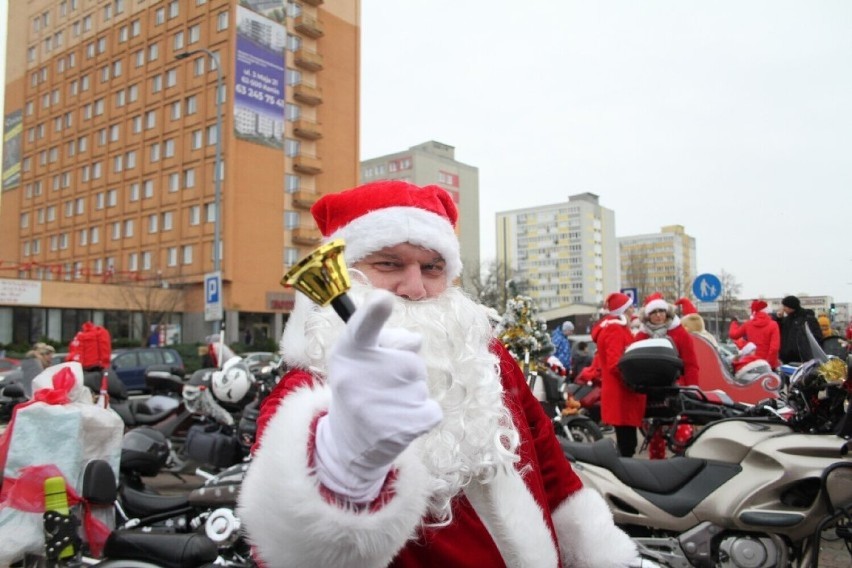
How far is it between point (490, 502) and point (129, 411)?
7.70 meters

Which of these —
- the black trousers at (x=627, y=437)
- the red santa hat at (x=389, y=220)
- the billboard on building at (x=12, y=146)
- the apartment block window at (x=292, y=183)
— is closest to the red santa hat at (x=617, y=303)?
the black trousers at (x=627, y=437)

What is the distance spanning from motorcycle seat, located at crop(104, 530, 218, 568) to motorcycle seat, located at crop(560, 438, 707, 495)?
203 centimetres

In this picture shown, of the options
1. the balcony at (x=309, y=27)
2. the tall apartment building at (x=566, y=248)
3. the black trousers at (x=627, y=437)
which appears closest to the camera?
the black trousers at (x=627, y=437)

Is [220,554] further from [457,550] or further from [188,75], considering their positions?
[188,75]


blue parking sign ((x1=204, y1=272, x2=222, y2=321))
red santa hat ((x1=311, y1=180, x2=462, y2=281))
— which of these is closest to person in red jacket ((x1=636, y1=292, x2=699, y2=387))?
red santa hat ((x1=311, y1=180, x2=462, y2=281))

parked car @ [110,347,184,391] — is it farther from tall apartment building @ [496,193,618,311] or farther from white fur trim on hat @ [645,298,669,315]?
tall apartment building @ [496,193,618,311]

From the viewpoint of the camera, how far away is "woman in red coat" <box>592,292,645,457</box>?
6.00m

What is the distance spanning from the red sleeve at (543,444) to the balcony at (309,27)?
1345 inches

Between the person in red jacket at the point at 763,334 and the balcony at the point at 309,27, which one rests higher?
the balcony at the point at 309,27

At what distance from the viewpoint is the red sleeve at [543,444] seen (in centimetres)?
188

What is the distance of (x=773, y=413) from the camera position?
4230mm

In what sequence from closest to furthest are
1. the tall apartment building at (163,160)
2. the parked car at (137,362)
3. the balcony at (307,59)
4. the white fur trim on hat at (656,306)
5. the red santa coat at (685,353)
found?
1. the red santa coat at (685,353)
2. the white fur trim on hat at (656,306)
3. the parked car at (137,362)
4. the tall apartment building at (163,160)
5. the balcony at (307,59)

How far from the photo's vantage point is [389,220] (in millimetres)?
1745

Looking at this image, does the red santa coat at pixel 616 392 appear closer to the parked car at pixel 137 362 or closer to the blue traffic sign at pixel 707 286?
the blue traffic sign at pixel 707 286
